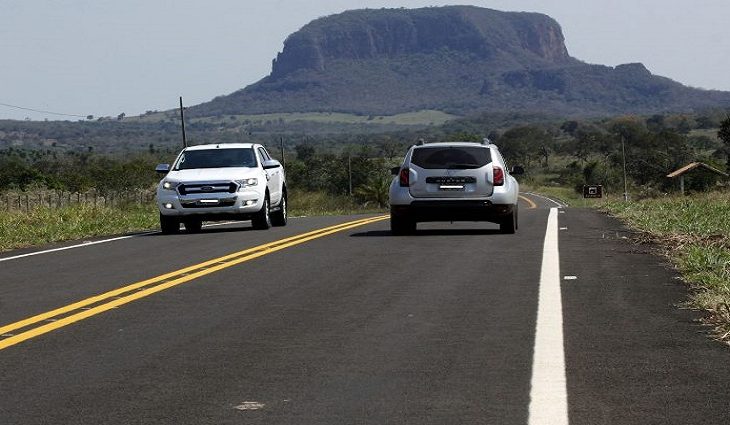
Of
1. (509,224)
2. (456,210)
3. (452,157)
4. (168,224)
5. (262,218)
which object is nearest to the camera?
(456,210)

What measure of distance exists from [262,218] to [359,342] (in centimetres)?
1512

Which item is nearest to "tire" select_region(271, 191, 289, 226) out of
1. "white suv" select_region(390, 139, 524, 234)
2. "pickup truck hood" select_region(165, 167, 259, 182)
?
"pickup truck hood" select_region(165, 167, 259, 182)

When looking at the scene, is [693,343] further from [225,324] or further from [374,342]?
[225,324]

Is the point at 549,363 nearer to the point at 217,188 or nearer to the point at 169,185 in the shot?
the point at 217,188

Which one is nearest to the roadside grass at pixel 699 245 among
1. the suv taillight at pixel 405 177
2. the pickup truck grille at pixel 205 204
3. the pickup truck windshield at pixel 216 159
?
the suv taillight at pixel 405 177

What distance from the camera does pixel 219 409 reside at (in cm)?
697

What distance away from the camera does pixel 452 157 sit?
21688 mm

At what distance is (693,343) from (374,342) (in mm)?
2148

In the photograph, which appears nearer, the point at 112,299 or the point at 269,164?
the point at 112,299

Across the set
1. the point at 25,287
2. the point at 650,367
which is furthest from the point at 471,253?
the point at 650,367

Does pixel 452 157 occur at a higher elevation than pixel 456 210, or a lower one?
higher

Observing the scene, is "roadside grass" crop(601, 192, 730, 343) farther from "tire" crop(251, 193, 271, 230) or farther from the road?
"tire" crop(251, 193, 271, 230)

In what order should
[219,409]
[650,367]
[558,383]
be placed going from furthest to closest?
[650,367] → [558,383] → [219,409]

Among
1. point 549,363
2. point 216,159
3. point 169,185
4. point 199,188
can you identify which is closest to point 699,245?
point 549,363
